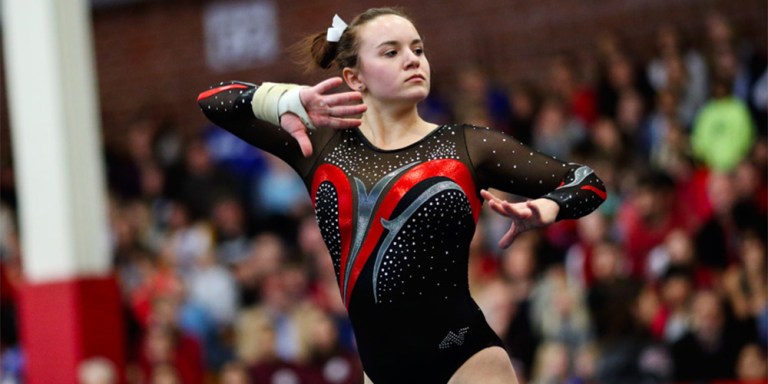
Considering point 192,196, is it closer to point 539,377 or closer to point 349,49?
point 539,377

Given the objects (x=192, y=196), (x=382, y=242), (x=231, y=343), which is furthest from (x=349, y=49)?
(x=192, y=196)

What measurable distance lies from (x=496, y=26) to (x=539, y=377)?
515cm

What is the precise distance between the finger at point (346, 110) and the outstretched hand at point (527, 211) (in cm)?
44

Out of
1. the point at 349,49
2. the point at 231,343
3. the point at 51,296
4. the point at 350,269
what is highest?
the point at 349,49

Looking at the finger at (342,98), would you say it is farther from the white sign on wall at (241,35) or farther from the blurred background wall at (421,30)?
the white sign on wall at (241,35)

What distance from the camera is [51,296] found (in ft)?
25.4

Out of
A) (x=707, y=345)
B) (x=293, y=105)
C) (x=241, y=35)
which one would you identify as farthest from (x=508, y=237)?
(x=241, y=35)

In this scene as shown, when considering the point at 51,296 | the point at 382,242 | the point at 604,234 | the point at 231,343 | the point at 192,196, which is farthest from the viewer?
the point at 192,196

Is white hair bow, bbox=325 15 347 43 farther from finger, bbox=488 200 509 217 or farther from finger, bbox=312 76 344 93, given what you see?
finger, bbox=488 200 509 217

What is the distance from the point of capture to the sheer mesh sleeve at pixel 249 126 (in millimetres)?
4035

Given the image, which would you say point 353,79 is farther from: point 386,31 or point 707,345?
point 707,345

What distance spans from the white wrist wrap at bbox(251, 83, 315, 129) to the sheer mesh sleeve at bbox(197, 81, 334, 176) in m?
0.05

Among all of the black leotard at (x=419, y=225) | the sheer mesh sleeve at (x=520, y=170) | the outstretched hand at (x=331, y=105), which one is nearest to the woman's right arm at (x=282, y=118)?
the outstretched hand at (x=331, y=105)

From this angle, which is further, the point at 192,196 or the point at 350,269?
the point at 192,196
